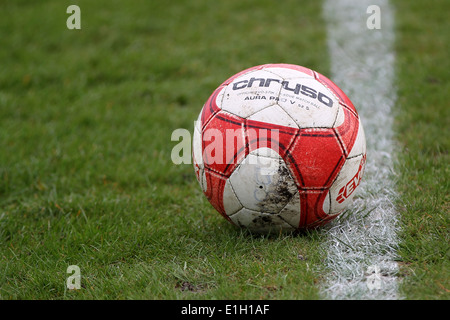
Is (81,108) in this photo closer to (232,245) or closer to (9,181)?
(9,181)

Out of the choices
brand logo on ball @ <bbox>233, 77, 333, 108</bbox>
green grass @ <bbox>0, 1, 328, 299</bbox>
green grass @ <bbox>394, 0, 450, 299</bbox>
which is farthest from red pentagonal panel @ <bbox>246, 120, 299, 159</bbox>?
green grass @ <bbox>394, 0, 450, 299</bbox>

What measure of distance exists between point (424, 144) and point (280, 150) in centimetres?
202

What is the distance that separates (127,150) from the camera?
4.84 m

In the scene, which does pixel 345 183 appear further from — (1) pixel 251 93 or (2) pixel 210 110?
(2) pixel 210 110

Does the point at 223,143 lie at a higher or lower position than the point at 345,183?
higher

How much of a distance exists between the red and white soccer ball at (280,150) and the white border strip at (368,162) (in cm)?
29

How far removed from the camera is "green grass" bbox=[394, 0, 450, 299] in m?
2.84

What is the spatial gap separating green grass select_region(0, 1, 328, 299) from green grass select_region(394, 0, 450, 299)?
2.02 ft

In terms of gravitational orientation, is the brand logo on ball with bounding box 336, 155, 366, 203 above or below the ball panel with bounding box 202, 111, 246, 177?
below

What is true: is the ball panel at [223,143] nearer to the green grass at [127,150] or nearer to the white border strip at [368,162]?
the green grass at [127,150]

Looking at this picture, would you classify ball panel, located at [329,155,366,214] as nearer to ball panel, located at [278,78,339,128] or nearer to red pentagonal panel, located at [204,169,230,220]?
ball panel, located at [278,78,339,128]

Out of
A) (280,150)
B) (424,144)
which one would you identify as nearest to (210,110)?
(280,150)

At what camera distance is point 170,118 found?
5336mm

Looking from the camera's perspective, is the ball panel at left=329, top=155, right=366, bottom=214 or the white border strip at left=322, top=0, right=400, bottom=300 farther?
the ball panel at left=329, top=155, right=366, bottom=214
